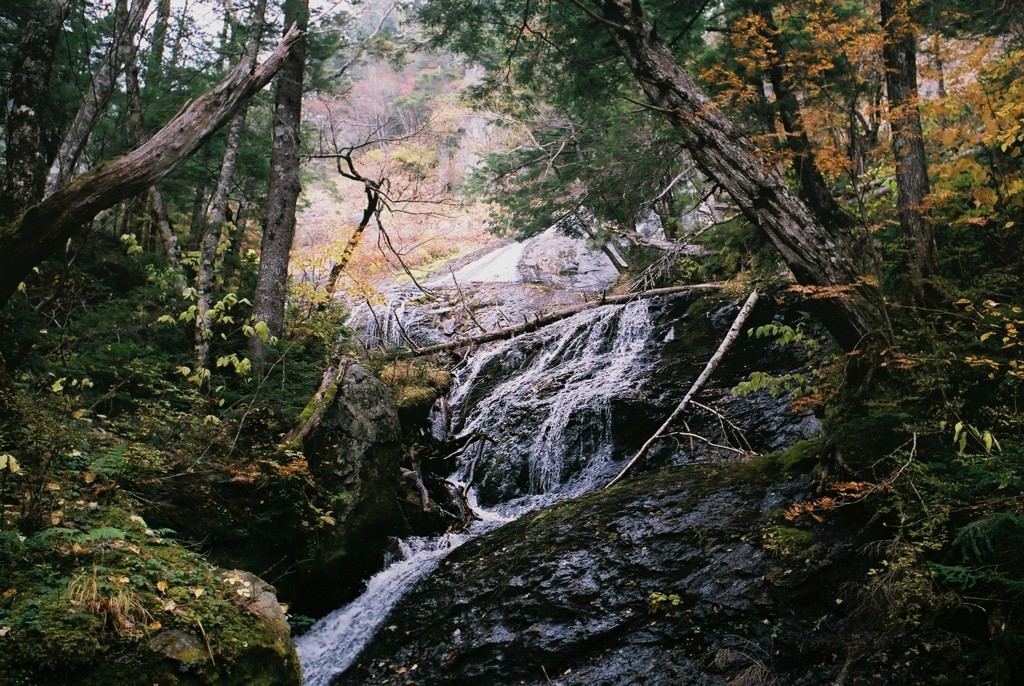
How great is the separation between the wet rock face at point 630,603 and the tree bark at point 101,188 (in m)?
4.07

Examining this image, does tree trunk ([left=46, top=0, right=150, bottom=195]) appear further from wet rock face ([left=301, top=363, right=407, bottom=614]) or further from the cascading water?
the cascading water

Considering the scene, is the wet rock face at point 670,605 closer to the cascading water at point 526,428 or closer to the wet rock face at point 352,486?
the cascading water at point 526,428

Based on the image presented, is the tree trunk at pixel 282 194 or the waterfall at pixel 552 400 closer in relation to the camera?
the tree trunk at pixel 282 194

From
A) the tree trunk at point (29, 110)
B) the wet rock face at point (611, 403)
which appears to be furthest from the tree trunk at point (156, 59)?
the wet rock face at point (611, 403)

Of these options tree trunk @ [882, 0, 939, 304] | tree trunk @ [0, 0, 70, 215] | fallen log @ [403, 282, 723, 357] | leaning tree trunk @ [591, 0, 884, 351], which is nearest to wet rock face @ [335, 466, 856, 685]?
leaning tree trunk @ [591, 0, 884, 351]

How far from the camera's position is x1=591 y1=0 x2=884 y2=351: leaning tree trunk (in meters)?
4.92

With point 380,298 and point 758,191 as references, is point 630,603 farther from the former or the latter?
point 380,298

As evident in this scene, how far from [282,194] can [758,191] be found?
6609 millimetres

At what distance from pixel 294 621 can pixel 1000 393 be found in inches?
244

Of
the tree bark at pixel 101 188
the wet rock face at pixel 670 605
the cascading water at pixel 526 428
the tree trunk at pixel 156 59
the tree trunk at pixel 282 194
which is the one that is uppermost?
the tree trunk at pixel 156 59

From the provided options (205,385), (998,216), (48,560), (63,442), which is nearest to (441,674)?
(48,560)

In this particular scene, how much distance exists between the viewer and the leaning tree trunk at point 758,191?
4.92 metres

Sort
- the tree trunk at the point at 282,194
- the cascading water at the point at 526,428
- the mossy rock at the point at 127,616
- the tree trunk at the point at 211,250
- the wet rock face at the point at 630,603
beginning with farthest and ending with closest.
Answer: the tree trunk at the point at 282,194, the tree trunk at the point at 211,250, the cascading water at the point at 526,428, the wet rock face at the point at 630,603, the mossy rock at the point at 127,616

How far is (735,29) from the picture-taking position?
275 inches
